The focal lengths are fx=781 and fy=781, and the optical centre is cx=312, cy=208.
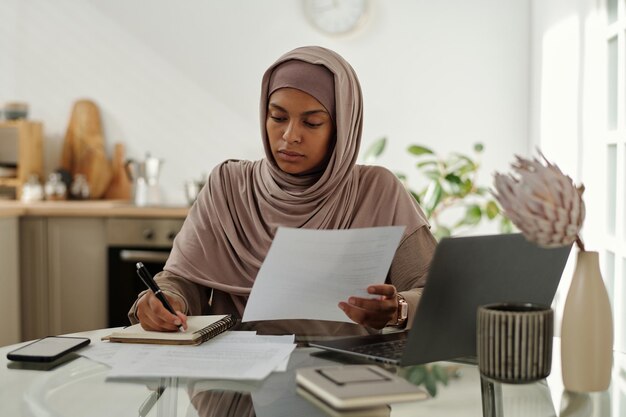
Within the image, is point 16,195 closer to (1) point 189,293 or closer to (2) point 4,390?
(1) point 189,293

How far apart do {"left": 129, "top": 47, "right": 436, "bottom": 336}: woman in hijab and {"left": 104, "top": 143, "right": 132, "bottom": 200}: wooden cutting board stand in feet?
7.36

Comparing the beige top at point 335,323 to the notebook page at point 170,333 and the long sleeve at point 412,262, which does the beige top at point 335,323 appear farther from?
the notebook page at point 170,333

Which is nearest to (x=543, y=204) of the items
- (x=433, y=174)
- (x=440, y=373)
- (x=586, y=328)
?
(x=586, y=328)

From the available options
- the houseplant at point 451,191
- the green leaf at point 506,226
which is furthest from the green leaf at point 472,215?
the green leaf at point 506,226

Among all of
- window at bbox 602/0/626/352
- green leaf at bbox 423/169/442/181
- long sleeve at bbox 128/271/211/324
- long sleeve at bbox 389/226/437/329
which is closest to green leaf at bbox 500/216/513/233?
green leaf at bbox 423/169/442/181

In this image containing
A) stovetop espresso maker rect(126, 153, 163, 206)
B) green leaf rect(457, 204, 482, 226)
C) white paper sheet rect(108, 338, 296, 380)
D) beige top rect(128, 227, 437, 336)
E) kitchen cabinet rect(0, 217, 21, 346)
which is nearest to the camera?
white paper sheet rect(108, 338, 296, 380)

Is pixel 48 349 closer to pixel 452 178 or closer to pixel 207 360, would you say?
pixel 207 360

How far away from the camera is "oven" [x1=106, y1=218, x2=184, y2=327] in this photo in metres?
3.37

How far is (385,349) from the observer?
1145 millimetres

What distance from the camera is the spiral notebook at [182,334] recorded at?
1184mm

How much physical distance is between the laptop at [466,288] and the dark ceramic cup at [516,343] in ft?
0.20

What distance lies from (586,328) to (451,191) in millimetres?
2453

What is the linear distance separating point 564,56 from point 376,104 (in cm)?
109

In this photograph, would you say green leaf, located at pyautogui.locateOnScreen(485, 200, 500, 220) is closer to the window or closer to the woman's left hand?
the window
